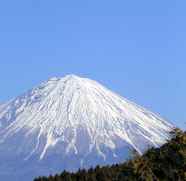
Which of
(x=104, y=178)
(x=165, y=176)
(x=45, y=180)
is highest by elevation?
(x=45, y=180)

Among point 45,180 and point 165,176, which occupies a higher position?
point 45,180

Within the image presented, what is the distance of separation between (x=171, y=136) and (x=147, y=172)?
5.24ft

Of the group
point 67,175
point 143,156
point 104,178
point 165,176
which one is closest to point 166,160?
point 165,176

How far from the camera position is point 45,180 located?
204 feet

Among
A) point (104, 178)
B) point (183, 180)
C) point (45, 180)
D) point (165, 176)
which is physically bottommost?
point (183, 180)

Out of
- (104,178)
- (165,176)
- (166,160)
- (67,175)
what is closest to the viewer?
(165,176)

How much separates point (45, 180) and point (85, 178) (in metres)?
6.80

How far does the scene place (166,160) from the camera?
132 ft

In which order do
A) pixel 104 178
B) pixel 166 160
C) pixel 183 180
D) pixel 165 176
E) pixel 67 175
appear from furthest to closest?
pixel 67 175
pixel 104 178
pixel 166 160
pixel 165 176
pixel 183 180

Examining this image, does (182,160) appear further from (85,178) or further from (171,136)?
(85,178)

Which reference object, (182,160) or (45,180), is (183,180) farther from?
Answer: (45,180)

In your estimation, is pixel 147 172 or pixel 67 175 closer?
pixel 147 172

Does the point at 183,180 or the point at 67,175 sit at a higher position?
the point at 67,175

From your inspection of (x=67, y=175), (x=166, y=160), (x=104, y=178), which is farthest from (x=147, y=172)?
(x=67, y=175)
